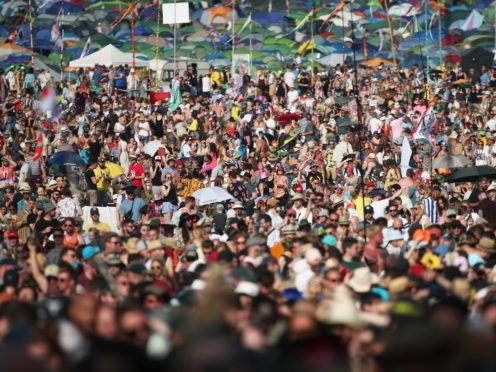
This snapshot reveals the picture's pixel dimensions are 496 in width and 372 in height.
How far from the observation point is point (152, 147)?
28.8 meters

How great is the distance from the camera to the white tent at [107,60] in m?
42.2

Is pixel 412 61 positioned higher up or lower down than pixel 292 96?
lower down

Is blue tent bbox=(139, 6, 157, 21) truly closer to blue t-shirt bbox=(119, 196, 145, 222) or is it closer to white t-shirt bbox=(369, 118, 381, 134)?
white t-shirt bbox=(369, 118, 381, 134)

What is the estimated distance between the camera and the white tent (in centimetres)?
4219

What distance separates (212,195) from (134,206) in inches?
44.7

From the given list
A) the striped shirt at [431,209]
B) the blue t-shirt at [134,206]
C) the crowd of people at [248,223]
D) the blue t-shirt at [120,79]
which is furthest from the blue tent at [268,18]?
the striped shirt at [431,209]

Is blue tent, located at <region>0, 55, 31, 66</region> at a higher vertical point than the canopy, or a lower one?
lower

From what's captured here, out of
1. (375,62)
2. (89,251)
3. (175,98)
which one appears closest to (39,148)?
(175,98)

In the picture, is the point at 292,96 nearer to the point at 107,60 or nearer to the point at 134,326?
the point at 107,60

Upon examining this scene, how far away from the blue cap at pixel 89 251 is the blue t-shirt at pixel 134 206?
203 inches

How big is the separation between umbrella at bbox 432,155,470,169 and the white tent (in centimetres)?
1957

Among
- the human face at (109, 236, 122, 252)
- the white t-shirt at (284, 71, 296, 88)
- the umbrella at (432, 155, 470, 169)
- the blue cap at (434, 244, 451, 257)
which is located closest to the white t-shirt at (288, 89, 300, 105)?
the white t-shirt at (284, 71, 296, 88)

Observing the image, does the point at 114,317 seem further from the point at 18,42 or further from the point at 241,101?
the point at 18,42

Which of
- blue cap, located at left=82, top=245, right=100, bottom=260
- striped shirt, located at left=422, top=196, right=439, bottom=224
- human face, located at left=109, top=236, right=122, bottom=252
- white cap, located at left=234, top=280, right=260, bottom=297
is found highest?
white cap, located at left=234, top=280, right=260, bottom=297
